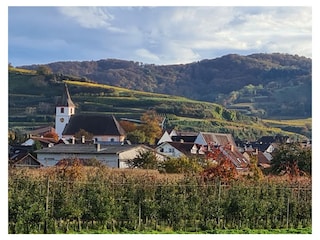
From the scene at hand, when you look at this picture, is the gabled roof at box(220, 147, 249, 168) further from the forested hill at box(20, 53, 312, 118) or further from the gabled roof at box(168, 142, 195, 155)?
the forested hill at box(20, 53, 312, 118)

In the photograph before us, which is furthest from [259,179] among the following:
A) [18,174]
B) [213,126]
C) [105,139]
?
[213,126]

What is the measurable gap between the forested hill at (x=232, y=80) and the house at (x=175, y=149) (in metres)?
2.22

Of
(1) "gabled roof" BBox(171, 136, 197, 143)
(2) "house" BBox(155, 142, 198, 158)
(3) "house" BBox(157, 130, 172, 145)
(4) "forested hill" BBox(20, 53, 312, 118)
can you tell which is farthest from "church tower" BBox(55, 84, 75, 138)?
(2) "house" BBox(155, 142, 198, 158)

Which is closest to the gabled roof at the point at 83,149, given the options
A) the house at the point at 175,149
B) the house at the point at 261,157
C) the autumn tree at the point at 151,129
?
the house at the point at 175,149

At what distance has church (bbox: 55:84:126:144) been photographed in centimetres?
1688

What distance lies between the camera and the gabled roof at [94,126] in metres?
17.0

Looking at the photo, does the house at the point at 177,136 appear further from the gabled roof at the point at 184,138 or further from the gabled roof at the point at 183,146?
the gabled roof at the point at 183,146

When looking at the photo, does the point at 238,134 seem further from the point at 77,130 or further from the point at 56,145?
the point at 56,145

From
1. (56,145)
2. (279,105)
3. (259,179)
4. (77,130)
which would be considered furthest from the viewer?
(279,105)

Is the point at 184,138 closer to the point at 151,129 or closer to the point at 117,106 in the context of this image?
the point at 151,129

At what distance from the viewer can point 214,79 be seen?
20516 millimetres

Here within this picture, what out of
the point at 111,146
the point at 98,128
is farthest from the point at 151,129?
the point at 111,146

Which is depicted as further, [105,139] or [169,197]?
[105,139]

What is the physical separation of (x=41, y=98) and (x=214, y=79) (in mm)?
7739
